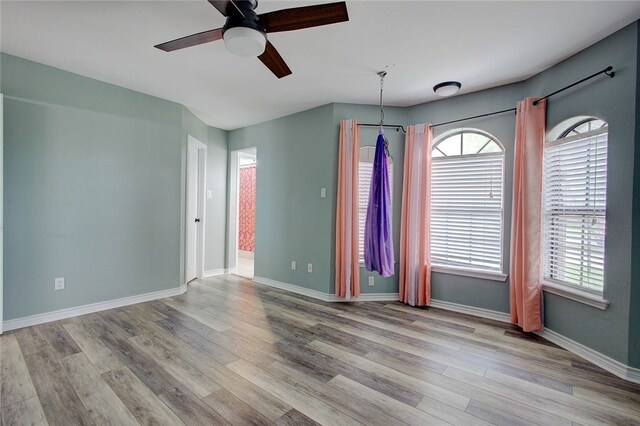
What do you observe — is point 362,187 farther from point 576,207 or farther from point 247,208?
point 247,208

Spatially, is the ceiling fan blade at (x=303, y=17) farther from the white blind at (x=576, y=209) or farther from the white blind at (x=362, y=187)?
the white blind at (x=576, y=209)

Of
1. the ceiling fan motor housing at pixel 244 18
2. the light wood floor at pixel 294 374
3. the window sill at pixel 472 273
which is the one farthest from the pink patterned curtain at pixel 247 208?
the ceiling fan motor housing at pixel 244 18

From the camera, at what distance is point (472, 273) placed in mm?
3361

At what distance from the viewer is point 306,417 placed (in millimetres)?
1643

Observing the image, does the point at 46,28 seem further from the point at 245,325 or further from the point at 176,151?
the point at 245,325

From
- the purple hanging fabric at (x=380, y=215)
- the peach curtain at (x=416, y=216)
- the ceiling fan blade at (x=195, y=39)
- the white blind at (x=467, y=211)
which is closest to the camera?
the ceiling fan blade at (x=195, y=39)

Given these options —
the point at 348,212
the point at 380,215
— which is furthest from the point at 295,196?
the point at 380,215

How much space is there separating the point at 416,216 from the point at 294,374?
7.71ft

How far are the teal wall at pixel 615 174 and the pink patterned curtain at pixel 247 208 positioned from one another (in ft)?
19.4

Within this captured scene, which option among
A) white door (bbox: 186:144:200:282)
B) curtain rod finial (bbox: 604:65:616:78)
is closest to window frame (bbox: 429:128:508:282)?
curtain rod finial (bbox: 604:65:616:78)

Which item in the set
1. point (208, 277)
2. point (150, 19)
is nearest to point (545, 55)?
point (150, 19)

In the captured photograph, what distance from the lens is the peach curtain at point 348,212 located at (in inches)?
145

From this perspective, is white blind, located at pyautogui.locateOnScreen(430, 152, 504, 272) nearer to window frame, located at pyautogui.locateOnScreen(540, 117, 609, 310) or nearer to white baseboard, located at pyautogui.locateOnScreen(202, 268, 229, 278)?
window frame, located at pyautogui.locateOnScreen(540, 117, 609, 310)

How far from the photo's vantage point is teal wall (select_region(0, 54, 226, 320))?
8.96 feet
